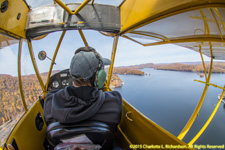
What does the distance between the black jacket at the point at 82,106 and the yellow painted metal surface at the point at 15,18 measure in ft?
5.61

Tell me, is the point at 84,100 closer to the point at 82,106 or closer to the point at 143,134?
the point at 82,106

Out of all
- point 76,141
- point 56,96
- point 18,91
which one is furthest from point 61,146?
point 18,91

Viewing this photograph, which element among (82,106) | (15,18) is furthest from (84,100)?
(15,18)

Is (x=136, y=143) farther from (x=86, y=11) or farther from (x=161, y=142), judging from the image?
(x=86, y=11)

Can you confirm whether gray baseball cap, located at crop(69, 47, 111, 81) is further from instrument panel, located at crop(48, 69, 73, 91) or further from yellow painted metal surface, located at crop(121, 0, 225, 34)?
instrument panel, located at crop(48, 69, 73, 91)

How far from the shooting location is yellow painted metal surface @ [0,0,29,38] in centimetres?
165

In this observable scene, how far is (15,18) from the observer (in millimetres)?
1938

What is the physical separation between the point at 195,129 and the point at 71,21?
41.4ft

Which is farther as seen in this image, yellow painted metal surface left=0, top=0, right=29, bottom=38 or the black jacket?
yellow painted metal surface left=0, top=0, right=29, bottom=38

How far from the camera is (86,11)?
245cm

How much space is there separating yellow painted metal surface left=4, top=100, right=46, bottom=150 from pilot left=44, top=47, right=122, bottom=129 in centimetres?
93

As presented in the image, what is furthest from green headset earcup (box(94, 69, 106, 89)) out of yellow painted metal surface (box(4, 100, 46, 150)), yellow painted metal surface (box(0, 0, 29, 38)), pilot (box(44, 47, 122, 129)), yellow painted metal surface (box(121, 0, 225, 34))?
yellow painted metal surface (box(0, 0, 29, 38))

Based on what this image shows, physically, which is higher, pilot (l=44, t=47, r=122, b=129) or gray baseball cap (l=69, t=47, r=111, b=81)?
gray baseball cap (l=69, t=47, r=111, b=81)

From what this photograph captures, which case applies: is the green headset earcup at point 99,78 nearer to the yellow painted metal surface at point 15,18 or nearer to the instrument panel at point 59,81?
the yellow painted metal surface at point 15,18
